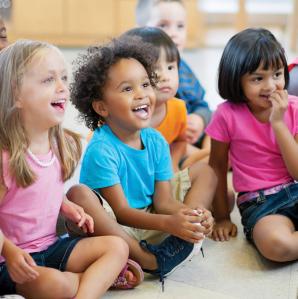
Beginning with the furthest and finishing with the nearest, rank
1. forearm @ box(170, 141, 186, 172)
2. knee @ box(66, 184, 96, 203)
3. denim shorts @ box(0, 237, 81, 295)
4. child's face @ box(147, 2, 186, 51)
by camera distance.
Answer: child's face @ box(147, 2, 186, 51) → forearm @ box(170, 141, 186, 172) → knee @ box(66, 184, 96, 203) → denim shorts @ box(0, 237, 81, 295)

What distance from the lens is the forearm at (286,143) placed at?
1.43m

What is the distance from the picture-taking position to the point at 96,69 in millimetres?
1396

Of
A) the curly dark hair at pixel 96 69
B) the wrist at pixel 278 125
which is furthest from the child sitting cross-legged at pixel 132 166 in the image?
the wrist at pixel 278 125

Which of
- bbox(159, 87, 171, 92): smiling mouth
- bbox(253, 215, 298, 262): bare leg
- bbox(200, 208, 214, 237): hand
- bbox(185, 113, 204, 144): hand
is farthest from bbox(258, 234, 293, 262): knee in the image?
bbox(185, 113, 204, 144): hand

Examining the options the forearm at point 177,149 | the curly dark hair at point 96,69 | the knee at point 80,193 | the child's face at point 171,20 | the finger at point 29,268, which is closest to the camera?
the finger at point 29,268

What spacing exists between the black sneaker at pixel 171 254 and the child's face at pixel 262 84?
40 centimetres

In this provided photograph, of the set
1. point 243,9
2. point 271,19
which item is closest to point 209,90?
point 243,9

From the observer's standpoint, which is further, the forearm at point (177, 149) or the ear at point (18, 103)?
the forearm at point (177, 149)

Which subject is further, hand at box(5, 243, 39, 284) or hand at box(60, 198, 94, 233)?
hand at box(60, 198, 94, 233)

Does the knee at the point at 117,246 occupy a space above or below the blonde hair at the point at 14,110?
below

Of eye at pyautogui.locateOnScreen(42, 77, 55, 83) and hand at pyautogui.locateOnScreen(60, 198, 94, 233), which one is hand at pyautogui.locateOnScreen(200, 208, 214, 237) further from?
eye at pyautogui.locateOnScreen(42, 77, 55, 83)

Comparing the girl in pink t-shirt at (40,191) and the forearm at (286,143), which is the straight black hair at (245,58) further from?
the girl in pink t-shirt at (40,191)

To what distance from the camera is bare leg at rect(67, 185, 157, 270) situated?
50.7 inches

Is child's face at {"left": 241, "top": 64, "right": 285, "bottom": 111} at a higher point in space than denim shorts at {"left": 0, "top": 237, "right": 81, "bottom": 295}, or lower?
higher
